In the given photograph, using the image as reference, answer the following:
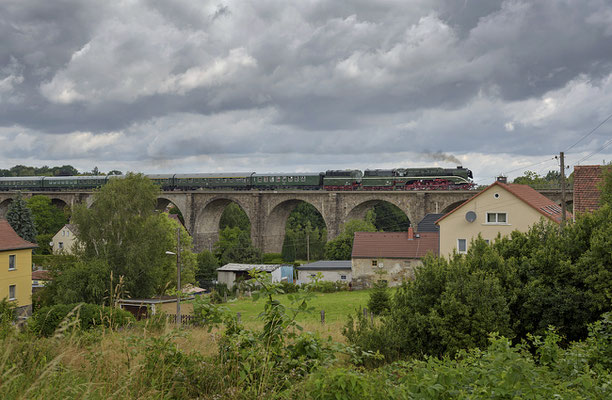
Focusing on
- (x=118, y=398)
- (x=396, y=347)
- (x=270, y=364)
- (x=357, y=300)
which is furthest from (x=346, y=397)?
(x=357, y=300)

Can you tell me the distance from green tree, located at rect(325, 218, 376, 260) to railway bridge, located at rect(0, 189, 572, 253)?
3.18 meters

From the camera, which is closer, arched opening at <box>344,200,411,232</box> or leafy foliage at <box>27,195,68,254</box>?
leafy foliage at <box>27,195,68,254</box>

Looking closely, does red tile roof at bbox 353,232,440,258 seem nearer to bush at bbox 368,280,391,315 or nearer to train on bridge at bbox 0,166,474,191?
bush at bbox 368,280,391,315

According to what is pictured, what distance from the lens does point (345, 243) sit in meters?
50.6

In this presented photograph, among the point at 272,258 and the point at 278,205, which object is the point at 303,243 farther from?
the point at 278,205

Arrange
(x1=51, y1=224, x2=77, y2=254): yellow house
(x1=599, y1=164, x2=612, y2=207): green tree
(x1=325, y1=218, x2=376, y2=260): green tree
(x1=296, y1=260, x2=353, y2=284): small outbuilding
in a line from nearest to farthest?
(x1=599, y1=164, x2=612, y2=207): green tree
(x1=296, y1=260, x2=353, y2=284): small outbuilding
(x1=325, y1=218, x2=376, y2=260): green tree
(x1=51, y1=224, x2=77, y2=254): yellow house

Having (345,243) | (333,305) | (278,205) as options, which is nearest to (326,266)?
(345,243)

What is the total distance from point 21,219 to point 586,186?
5782 centimetres

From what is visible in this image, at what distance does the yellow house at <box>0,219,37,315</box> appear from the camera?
81.4ft

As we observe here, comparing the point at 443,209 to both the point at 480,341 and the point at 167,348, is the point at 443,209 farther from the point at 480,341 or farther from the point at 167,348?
the point at 167,348

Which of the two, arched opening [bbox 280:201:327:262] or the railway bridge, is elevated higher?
the railway bridge

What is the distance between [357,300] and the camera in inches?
1091

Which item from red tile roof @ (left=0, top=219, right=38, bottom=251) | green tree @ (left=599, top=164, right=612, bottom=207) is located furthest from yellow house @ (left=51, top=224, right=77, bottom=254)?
green tree @ (left=599, top=164, right=612, bottom=207)

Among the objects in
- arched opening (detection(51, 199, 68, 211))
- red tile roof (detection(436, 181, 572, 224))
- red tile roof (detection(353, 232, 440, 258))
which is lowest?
red tile roof (detection(353, 232, 440, 258))
